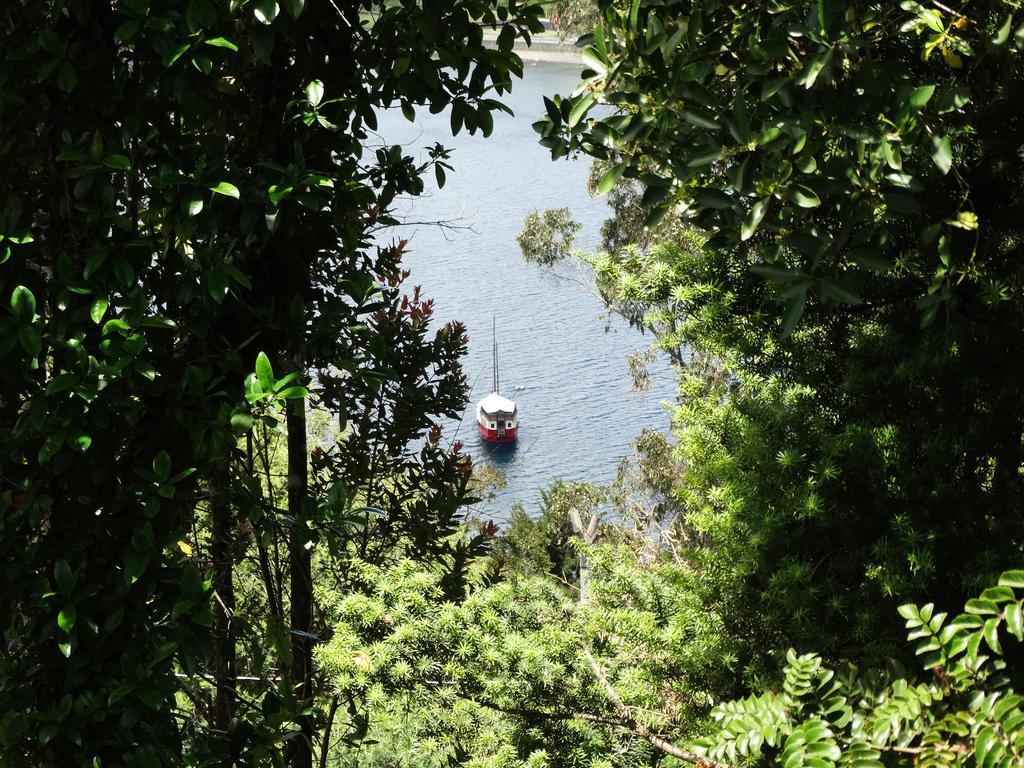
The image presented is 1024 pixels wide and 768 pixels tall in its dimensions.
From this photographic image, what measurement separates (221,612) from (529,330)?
1790 centimetres

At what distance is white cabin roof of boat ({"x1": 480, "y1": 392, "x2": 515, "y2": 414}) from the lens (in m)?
17.9

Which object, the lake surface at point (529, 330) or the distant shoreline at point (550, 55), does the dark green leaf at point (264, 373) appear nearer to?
the lake surface at point (529, 330)

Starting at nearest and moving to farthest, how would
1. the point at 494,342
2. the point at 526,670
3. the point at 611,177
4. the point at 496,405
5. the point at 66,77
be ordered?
1. the point at 66,77
2. the point at 611,177
3. the point at 526,670
4. the point at 496,405
5. the point at 494,342

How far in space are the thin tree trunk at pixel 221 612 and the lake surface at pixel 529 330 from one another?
14.8 meters

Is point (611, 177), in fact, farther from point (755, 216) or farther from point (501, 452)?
point (501, 452)

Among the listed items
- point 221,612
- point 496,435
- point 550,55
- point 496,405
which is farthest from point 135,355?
point 550,55

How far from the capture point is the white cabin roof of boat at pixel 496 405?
17.9 m

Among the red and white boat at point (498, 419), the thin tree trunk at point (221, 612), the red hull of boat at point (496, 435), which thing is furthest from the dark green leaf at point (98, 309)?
the red hull of boat at point (496, 435)

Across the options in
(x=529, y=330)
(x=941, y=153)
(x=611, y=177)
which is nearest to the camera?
(x=941, y=153)

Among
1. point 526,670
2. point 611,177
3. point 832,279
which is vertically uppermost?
point 611,177

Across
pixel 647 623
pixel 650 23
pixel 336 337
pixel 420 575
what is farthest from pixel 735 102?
pixel 420 575

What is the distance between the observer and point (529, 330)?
20.1m

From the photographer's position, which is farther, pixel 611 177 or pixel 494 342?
pixel 494 342

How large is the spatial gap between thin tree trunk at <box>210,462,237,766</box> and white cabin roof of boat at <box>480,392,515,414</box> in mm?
15552
